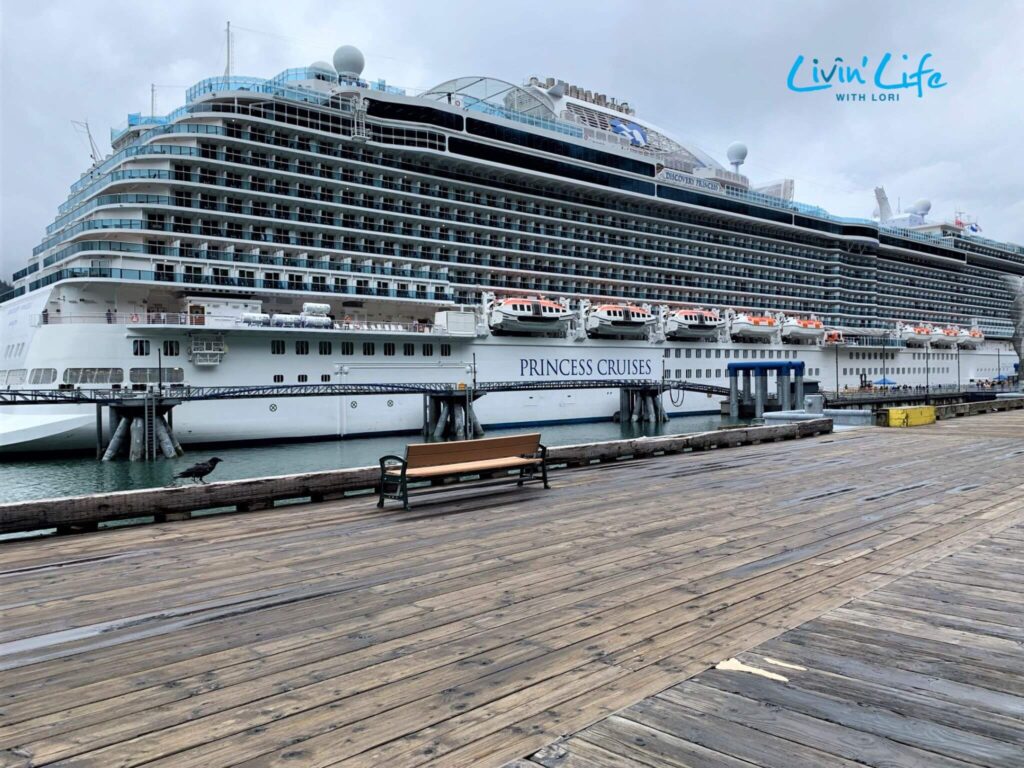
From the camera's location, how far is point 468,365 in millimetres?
34906

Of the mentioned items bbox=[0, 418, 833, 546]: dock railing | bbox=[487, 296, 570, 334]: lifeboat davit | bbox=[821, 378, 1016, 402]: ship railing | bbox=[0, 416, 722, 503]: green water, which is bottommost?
bbox=[0, 416, 722, 503]: green water

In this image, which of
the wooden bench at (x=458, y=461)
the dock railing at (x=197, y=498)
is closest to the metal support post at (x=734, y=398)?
the dock railing at (x=197, y=498)

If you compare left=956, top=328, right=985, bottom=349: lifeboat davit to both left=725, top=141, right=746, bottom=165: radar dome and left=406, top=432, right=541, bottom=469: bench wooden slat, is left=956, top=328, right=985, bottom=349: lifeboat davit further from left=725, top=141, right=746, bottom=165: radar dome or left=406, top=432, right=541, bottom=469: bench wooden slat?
left=406, top=432, right=541, bottom=469: bench wooden slat

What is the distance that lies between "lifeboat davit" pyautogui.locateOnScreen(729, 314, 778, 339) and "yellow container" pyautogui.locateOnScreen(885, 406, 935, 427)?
94.5 ft

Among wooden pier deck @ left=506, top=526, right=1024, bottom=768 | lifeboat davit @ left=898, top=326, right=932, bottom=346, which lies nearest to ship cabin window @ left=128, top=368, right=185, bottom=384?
wooden pier deck @ left=506, top=526, right=1024, bottom=768

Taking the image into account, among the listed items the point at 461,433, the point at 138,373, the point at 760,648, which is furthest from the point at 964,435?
the point at 138,373

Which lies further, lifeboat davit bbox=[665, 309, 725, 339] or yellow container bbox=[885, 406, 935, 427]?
lifeboat davit bbox=[665, 309, 725, 339]

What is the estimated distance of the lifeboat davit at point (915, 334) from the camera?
61438mm

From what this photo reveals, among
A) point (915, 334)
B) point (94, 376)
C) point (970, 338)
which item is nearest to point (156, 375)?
point (94, 376)

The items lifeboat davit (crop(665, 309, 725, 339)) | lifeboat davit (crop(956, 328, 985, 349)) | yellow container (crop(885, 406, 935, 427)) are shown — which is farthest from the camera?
lifeboat davit (crop(956, 328, 985, 349))

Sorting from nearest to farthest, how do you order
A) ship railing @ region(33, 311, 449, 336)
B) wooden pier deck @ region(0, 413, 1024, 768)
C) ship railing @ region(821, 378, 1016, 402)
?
wooden pier deck @ region(0, 413, 1024, 768) < ship railing @ region(33, 311, 449, 336) < ship railing @ region(821, 378, 1016, 402)

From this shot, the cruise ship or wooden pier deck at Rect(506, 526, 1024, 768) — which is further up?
the cruise ship

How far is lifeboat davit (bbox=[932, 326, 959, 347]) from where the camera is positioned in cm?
6438

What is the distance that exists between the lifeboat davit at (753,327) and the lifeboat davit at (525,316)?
650 inches
